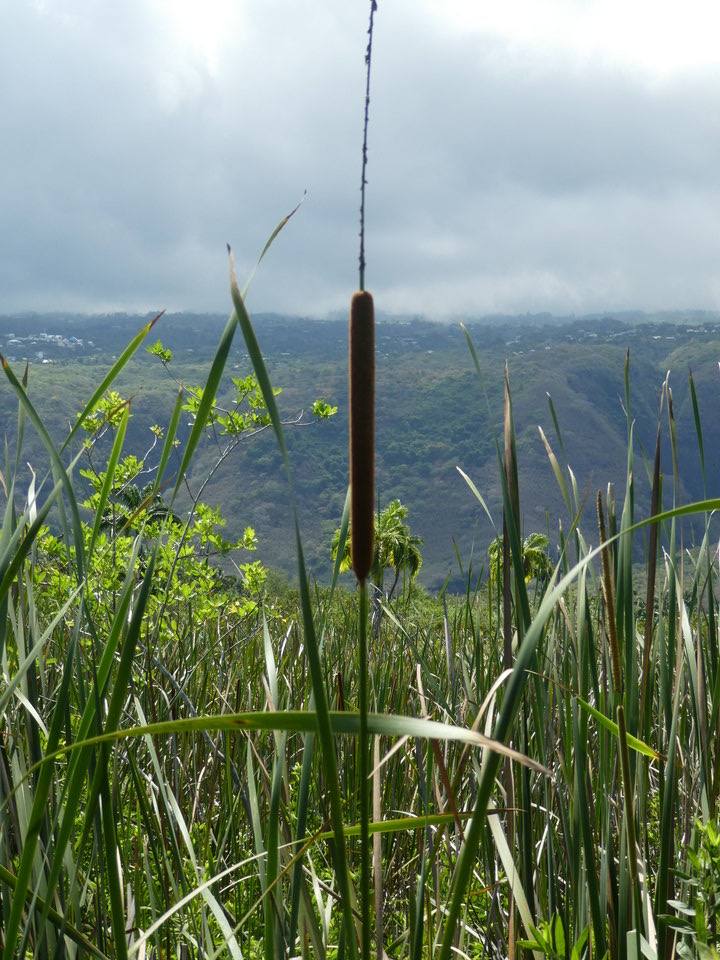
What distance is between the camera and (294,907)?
987 mm

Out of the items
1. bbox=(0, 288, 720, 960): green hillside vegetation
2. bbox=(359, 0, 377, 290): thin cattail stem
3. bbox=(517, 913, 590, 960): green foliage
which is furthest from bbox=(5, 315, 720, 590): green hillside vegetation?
bbox=(359, 0, 377, 290): thin cattail stem

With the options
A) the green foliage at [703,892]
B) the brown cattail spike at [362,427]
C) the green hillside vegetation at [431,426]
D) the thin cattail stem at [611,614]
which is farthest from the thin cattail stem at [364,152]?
the green hillside vegetation at [431,426]

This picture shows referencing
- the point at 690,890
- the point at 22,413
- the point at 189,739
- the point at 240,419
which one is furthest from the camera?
the point at 240,419

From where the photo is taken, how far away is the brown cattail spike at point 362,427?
0.60 meters

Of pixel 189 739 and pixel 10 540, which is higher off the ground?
pixel 10 540

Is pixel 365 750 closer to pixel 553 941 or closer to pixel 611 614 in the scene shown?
pixel 611 614

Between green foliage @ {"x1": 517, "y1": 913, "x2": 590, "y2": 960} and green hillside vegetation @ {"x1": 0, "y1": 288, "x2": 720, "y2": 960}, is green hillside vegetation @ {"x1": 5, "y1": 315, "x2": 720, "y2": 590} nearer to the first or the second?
green hillside vegetation @ {"x1": 0, "y1": 288, "x2": 720, "y2": 960}

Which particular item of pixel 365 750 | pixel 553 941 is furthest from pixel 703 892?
pixel 365 750

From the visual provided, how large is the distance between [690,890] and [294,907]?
730 millimetres

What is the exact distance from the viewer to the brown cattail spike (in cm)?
60

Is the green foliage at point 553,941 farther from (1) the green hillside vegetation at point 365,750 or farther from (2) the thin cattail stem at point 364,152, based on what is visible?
(2) the thin cattail stem at point 364,152

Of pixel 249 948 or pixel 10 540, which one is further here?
pixel 249 948

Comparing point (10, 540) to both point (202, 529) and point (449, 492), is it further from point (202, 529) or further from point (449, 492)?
point (449, 492)

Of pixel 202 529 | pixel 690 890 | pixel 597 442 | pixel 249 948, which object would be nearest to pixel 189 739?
pixel 249 948
